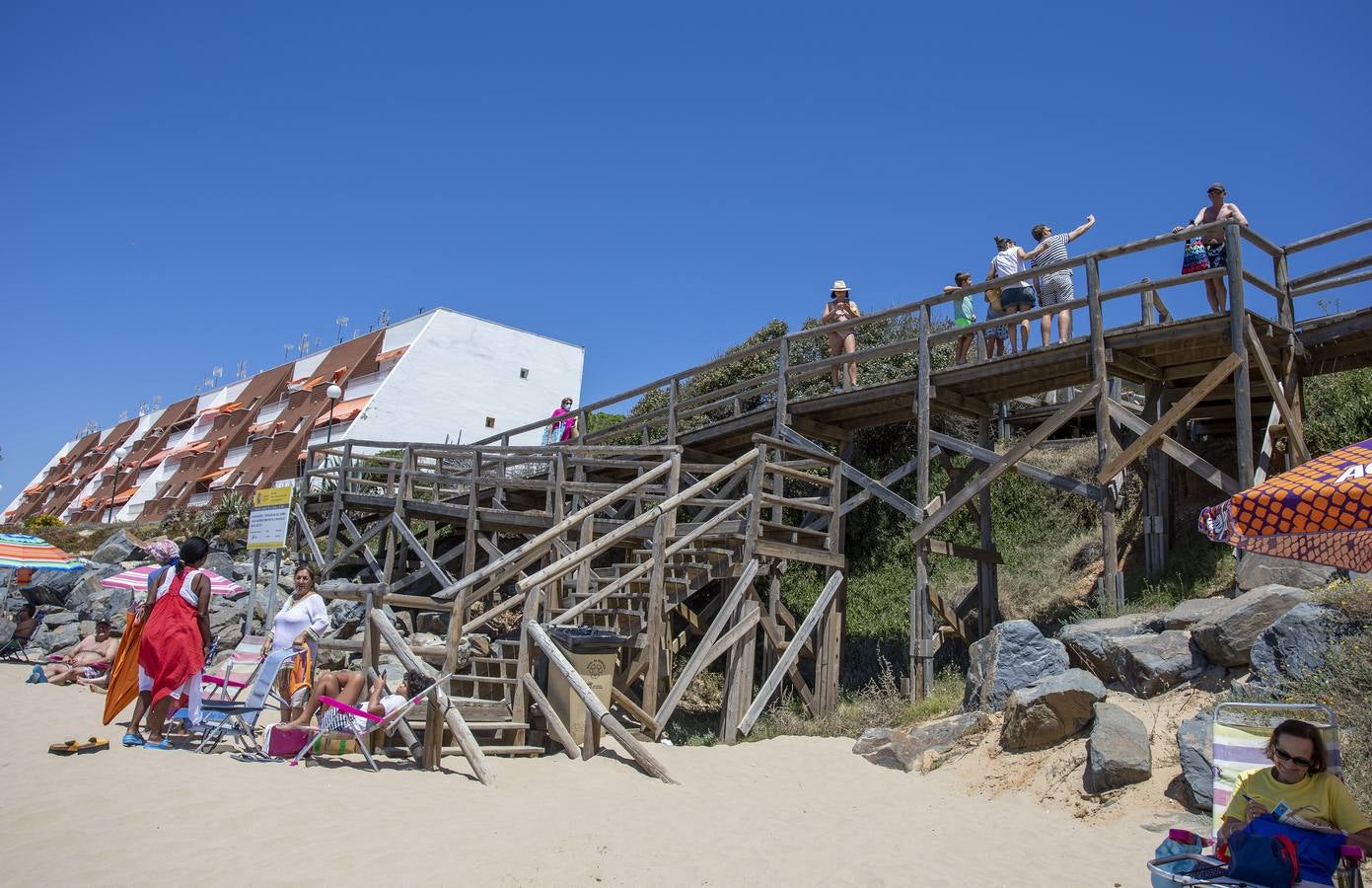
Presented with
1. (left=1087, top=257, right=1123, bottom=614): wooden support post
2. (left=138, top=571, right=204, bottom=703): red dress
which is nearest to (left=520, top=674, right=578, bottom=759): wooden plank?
(left=138, top=571, right=204, bottom=703): red dress

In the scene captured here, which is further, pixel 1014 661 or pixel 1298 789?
pixel 1014 661

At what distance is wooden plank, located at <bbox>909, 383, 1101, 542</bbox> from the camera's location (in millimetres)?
9094

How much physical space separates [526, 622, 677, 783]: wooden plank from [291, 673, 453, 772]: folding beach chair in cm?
88

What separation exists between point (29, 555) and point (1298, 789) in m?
15.5

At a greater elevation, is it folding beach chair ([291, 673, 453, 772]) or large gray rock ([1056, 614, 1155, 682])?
large gray rock ([1056, 614, 1155, 682])

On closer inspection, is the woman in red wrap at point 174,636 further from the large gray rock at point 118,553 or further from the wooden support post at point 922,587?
the large gray rock at point 118,553

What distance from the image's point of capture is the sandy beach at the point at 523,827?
433 centimetres

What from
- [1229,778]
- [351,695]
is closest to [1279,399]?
→ [1229,778]

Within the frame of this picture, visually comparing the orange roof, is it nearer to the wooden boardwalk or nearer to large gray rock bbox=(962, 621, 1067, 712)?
the wooden boardwalk

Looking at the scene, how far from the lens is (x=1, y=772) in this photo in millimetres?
5422

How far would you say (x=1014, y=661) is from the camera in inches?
305

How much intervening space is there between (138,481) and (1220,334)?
164 feet

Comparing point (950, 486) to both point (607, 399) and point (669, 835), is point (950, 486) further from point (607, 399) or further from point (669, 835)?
point (669, 835)

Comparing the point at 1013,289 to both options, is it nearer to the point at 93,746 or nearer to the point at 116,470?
the point at 93,746
